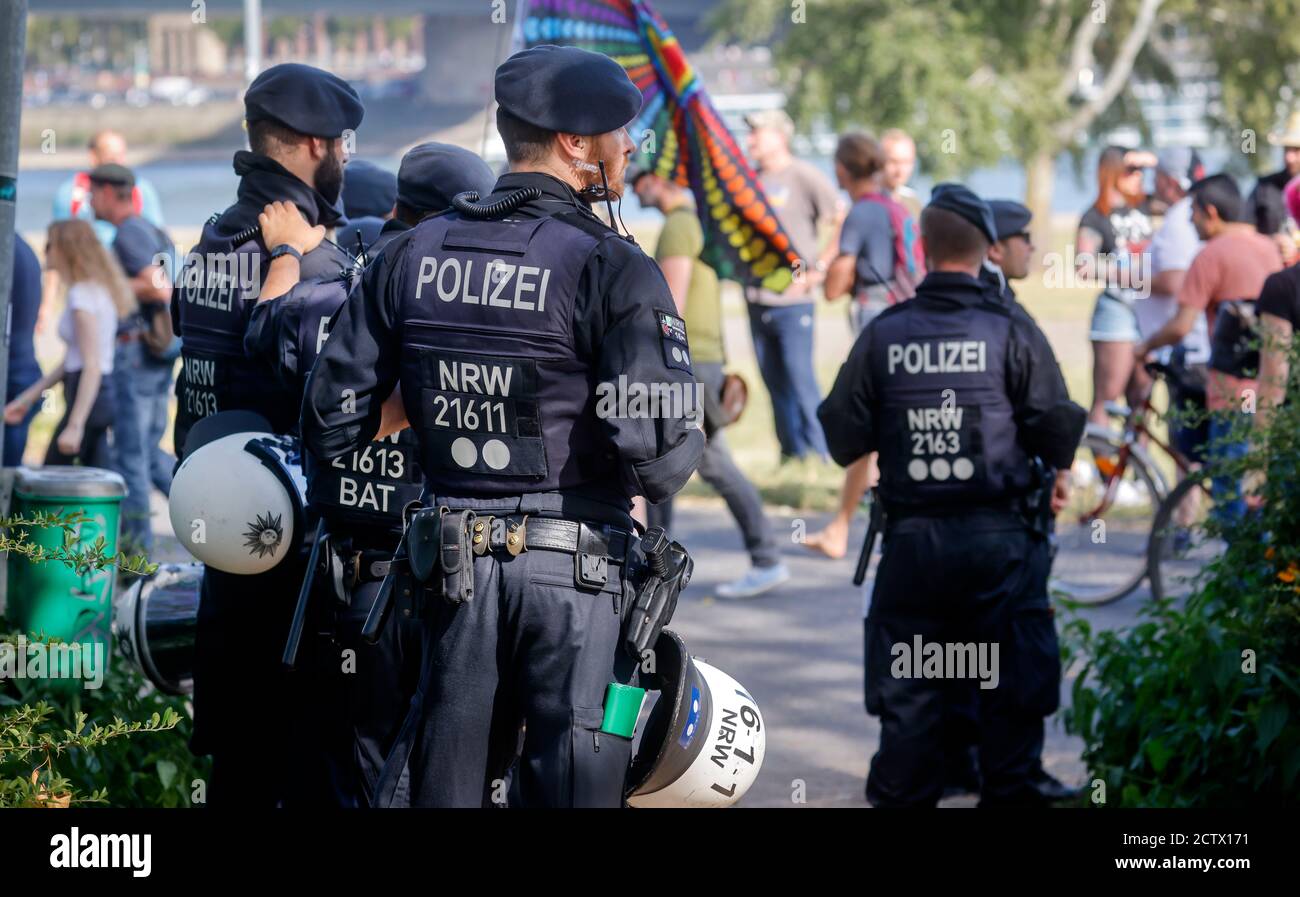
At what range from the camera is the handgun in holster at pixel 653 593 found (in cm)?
358

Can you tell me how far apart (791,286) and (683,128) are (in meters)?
3.21

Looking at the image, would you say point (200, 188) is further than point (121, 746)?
Yes

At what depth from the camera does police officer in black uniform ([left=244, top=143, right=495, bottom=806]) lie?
420cm

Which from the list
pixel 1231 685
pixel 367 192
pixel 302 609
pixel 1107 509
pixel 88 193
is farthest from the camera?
pixel 88 193

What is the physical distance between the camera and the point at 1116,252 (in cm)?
1006

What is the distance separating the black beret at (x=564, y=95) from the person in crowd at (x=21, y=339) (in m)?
4.92

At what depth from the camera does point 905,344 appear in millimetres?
5289

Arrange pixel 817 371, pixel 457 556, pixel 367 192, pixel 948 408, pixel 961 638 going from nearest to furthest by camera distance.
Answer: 1. pixel 457 556
2. pixel 948 408
3. pixel 961 638
4. pixel 367 192
5. pixel 817 371

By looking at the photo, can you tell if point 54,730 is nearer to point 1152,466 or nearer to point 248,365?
point 248,365

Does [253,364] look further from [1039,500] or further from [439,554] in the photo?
[1039,500]

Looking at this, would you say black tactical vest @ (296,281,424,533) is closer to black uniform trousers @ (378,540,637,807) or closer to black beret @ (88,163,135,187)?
black uniform trousers @ (378,540,637,807)

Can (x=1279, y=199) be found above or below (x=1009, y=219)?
above

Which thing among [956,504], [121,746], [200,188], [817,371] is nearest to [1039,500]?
[956,504]
